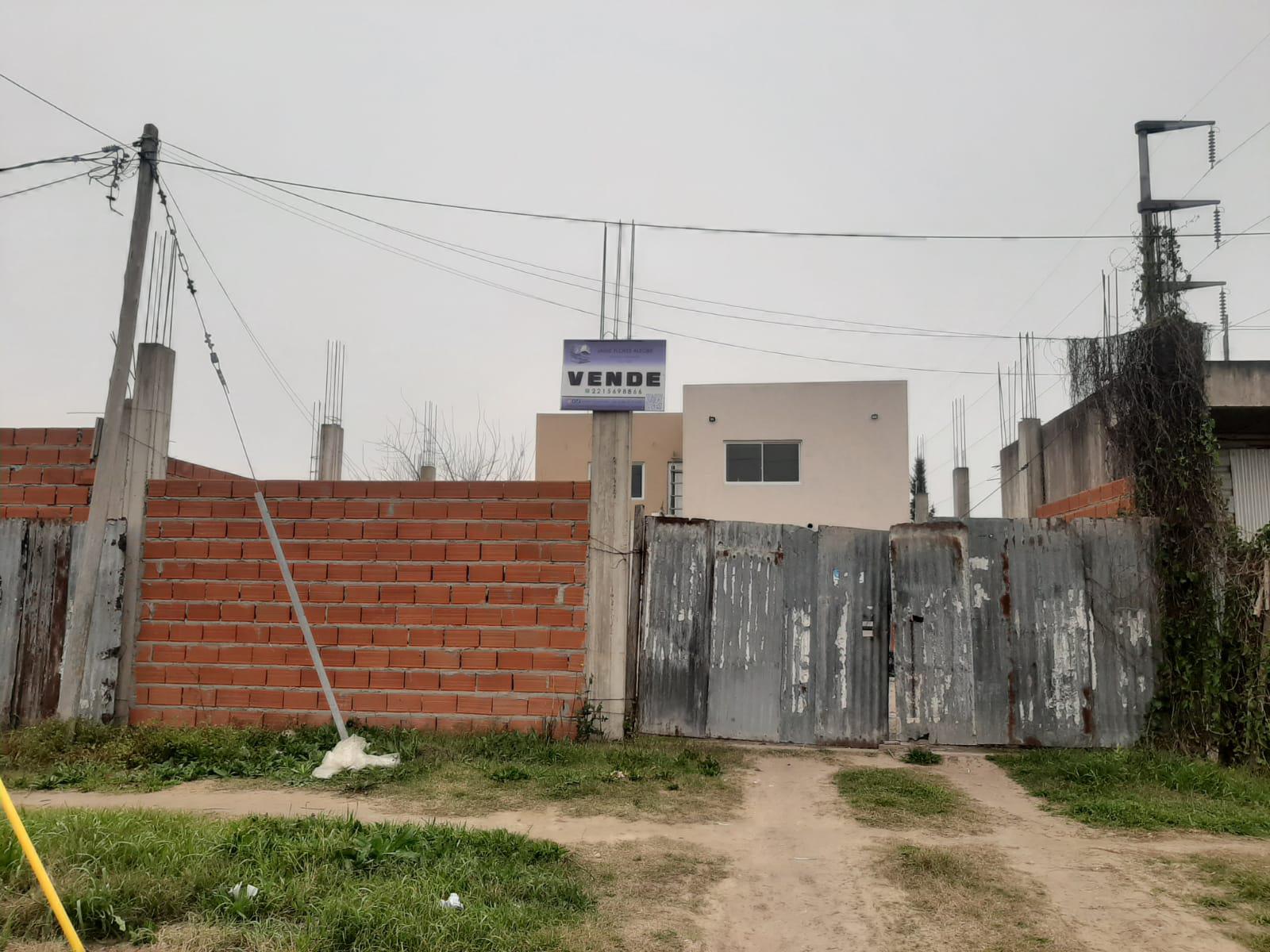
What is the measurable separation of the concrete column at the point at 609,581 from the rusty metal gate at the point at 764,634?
0.25 meters

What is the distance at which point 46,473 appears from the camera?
25.5 ft

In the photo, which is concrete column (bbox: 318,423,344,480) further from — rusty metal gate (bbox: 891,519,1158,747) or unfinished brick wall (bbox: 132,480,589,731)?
rusty metal gate (bbox: 891,519,1158,747)

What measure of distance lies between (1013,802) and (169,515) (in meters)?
7.00

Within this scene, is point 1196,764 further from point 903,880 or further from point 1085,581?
point 903,880

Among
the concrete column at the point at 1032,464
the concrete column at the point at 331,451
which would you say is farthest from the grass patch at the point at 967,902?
the concrete column at the point at 331,451

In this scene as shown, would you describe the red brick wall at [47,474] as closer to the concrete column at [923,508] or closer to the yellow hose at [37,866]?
the yellow hose at [37,866]

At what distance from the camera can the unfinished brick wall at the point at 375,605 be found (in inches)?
278

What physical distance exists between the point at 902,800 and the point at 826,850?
3.71ft

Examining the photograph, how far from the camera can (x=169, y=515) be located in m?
7.50

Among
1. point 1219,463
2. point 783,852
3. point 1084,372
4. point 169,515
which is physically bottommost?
point 783,852

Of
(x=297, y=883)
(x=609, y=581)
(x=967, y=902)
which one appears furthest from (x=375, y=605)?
(x=967, y=902)

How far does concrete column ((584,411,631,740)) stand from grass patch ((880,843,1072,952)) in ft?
9.17

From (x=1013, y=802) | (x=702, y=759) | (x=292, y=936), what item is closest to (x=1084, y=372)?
(x=1013, y=802)

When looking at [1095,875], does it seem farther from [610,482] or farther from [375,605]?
[375,605]
